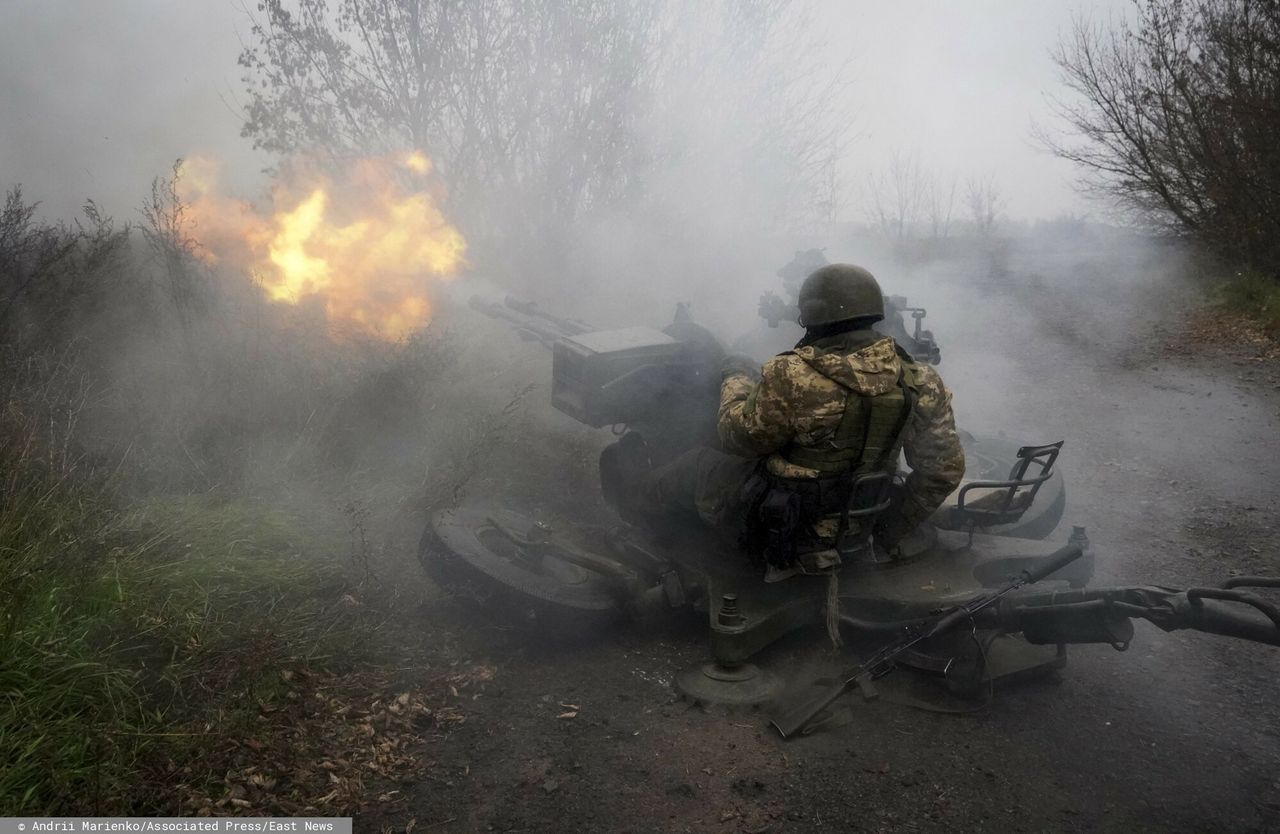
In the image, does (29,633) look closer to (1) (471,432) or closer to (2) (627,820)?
(2) (627,820)

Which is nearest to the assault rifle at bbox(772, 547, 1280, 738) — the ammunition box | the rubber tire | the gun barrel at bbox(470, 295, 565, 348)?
the rubber tire

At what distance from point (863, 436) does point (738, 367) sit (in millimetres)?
811

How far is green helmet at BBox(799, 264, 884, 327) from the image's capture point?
3.92 metres

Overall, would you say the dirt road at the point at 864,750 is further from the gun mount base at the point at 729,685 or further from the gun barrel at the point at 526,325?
the gun barrel at the point at 526,325

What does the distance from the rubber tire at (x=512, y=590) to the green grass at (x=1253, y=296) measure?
1073 centimetres

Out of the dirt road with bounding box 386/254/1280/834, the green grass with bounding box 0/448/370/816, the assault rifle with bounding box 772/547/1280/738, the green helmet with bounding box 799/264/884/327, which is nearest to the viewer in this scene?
the green grass with bounding box 0/448/370/816

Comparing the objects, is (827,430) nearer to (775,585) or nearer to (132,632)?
(775,585)

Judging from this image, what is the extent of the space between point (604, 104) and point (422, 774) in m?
9.54

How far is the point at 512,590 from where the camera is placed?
14.4 ft

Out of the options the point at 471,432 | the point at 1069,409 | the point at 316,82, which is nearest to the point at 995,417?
the point at 1069,409

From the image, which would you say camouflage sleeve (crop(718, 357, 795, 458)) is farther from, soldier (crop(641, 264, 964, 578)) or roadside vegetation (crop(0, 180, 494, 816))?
roadside vegetation (crop(0, 180, 494, 816))

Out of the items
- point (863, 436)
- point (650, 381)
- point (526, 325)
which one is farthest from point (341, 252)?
point (863, 436)

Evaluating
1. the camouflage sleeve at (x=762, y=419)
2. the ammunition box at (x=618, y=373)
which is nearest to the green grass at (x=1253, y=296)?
the ammunition box at (x=618, y=373)

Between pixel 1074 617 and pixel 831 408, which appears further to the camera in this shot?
pixel 831 408
